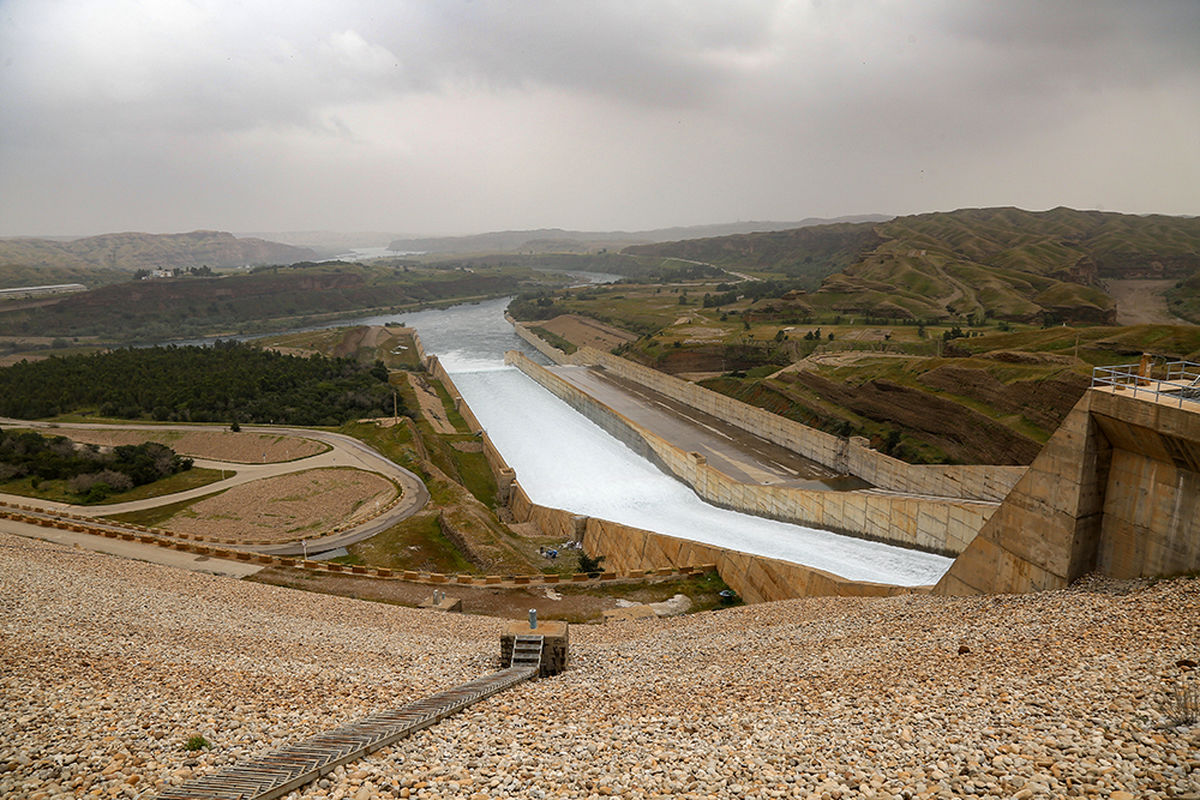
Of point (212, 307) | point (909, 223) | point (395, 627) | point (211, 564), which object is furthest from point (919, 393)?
point (212, 307)

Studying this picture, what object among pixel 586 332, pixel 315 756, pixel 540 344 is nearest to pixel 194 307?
pixel 540 344

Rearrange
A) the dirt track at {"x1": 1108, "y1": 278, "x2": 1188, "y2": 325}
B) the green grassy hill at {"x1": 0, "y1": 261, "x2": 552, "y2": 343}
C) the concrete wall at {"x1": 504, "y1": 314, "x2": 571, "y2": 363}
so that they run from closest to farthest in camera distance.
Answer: the dirt track at {"x1": 1108, "y1": 278, "x2": 1188, "y2": 325}
the concrete wall at {"x1": 504, "y1": 314, "x2": 571, "y2": 363}
the green grassy hill at {"x1": 0, "y1": 261, "x2": 552, "y2": 343}

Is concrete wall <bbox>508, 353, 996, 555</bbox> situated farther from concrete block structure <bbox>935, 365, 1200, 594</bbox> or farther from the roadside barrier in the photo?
concrete block structure <bbox>935, 365, 1200, 594</bbox>

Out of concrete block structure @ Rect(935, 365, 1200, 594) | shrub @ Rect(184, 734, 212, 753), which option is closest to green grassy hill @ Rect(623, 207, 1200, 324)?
concrete block structure @ Rect(935, 365, 1200, 594)

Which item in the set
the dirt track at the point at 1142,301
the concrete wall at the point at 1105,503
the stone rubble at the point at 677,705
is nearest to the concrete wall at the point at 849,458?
the concrete wall at the point at 1105,503

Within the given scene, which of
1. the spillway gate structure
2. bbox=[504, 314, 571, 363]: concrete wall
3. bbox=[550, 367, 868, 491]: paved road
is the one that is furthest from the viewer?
bbox=[504, 314, 571, 363]: concrete wall
